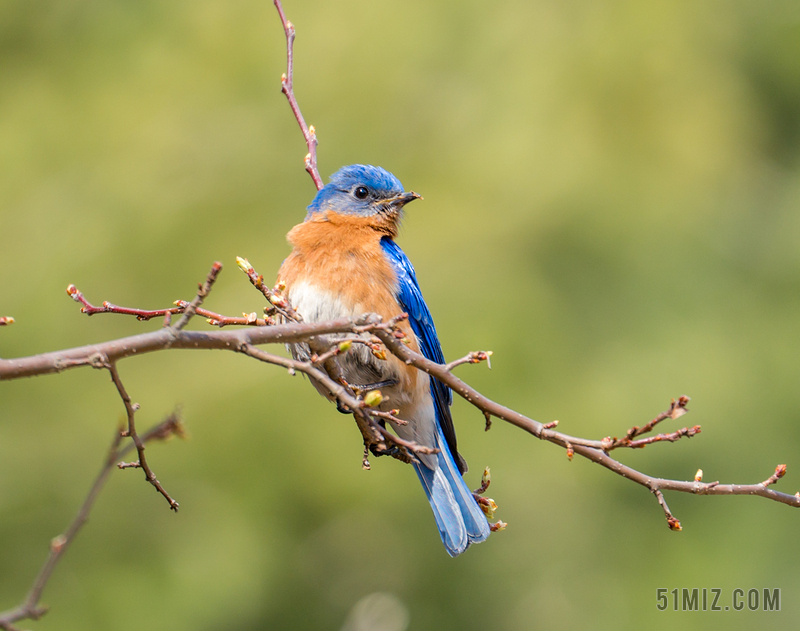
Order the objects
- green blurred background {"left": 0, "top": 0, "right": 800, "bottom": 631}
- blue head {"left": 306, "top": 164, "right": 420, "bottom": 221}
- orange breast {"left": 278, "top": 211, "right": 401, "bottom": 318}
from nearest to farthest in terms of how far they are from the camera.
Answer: orange breast {"left": 278, "top": 211, "right": 401, "bottom": 318}, blue head {"left": 306, "top": 164, "right": 420, "bottom": 221}, green blurred background {"left": 0, "top": 0, "right": 800, "bottom": 631}

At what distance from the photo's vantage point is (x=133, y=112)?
1316 centimetres

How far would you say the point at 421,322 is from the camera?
4.62 m

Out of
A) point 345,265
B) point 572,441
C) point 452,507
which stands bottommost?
point 572,441

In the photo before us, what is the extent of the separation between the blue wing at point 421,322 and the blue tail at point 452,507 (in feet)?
0.40

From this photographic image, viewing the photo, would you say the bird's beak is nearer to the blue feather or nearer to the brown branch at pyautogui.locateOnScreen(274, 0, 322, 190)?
the blue feather

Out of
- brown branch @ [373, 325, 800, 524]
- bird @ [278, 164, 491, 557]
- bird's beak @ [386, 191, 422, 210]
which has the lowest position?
brown branch @ [373, 325, 800, 524]

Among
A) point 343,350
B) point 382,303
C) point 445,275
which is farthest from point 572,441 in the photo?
point 445,275

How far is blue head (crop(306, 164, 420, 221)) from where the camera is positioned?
4.86 m

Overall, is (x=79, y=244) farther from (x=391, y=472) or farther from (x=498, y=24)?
(x=498, y=24)

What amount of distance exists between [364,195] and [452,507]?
77.3 inches

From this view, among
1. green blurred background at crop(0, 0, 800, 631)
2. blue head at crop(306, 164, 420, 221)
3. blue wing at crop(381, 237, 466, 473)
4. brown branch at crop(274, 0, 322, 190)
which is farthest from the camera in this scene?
green blurred background at crop(0, 0, 800, 631)

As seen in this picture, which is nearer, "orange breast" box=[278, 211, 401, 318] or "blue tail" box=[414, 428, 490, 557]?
"blue tail" box=[414, 428, 490, 557]

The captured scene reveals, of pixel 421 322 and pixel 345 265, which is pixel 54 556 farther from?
pixel 421 322

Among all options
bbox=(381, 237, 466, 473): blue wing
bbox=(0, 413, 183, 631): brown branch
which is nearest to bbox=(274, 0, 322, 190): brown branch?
bbox=(381, 237, 466, 473): blue wing
